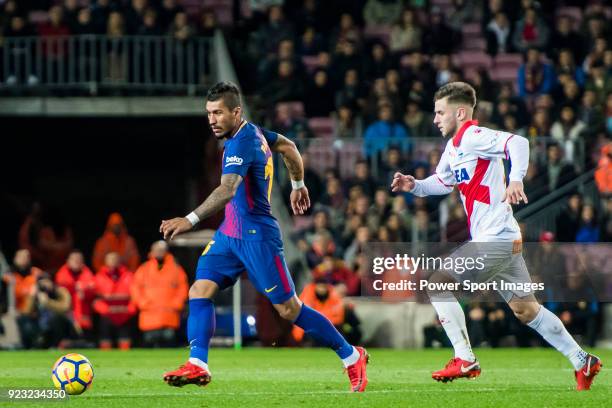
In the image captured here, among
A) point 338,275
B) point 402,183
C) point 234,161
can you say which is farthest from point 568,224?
point 234,161

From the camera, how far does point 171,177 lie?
88.5 ft

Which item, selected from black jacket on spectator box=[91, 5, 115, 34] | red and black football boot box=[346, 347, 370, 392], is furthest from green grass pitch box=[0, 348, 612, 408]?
black jacket on spectator box=[91, 5, 115, 34]

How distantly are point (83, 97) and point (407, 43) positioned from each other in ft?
18.0

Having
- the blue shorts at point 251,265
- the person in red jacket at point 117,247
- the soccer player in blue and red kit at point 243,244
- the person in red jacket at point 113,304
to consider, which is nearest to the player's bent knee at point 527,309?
the soccer player in blue and red kit at point 243,244

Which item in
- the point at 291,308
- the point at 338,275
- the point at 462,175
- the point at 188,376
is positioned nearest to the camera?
the point at 188,376

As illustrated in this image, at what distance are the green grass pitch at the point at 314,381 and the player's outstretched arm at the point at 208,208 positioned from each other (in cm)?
116

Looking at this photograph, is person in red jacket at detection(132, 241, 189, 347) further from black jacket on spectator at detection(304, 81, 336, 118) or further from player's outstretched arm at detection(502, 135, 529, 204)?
player's outstretched arm at detection(502, 135, 529, 204)

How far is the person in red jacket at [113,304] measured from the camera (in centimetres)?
1981

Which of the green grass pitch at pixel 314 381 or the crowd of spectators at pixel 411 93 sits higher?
the crowd of spectators at pixel 411 93

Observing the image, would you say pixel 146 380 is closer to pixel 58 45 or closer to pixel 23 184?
pixel 58 45

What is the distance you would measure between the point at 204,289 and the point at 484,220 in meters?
2.14

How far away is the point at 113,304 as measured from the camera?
19922 millimetres

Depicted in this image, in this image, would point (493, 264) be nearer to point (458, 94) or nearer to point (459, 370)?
point (459, 370)

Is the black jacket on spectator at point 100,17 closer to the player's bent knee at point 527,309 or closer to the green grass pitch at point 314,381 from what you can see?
the green grass pitch at point 314,381
